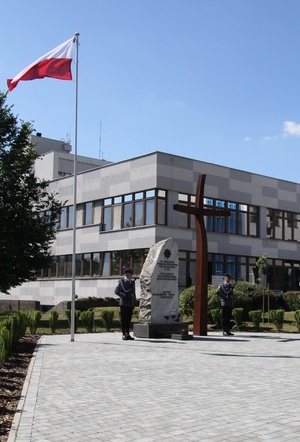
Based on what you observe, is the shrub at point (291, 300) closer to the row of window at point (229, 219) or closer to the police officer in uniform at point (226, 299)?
the row of window at point (229, 219)

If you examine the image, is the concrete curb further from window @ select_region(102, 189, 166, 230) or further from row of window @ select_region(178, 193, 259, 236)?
row of window @ select_region(178, 193, 259, 236)

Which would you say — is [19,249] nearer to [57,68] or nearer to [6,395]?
[57,68]

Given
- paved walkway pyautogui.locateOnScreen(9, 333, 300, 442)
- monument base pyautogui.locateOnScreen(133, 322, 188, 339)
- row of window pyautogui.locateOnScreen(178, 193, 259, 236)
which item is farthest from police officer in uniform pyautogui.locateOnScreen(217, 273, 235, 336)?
row of window pyautogui.locateOnScreen(178, 193, 259, 236)

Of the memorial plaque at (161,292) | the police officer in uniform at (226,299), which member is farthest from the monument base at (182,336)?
the police officer in uniform at (226,299)

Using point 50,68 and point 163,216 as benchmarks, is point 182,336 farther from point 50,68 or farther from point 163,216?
point 163,216

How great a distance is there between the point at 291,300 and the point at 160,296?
54.7 feet

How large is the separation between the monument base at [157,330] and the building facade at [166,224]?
1628 centimetres

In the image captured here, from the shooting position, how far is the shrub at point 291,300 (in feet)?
106

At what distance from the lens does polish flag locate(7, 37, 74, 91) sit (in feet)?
59.0

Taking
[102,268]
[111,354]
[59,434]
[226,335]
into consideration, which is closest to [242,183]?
[102,268]

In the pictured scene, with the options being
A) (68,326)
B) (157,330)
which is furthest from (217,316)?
(68,326)

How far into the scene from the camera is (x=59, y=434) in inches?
234

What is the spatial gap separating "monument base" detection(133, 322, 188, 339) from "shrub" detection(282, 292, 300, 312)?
1570 cm

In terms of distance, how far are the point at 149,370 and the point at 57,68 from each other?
11.0m
